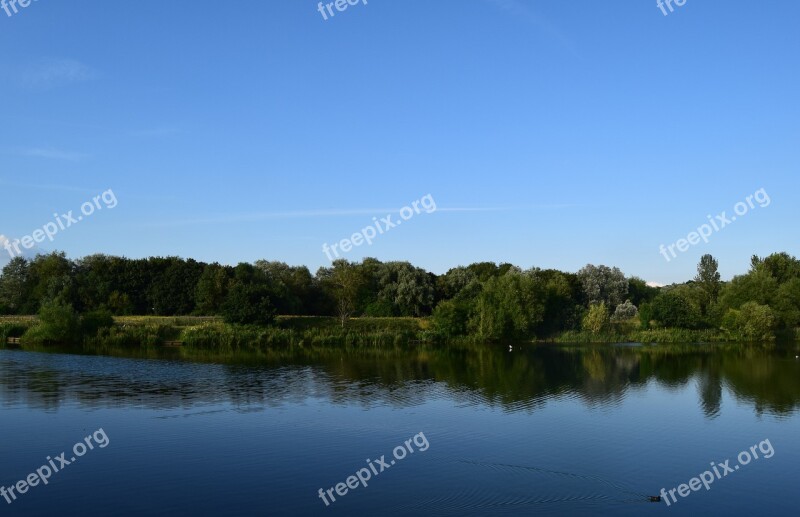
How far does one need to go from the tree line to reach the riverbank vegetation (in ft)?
0.52

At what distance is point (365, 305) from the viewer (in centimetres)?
8925

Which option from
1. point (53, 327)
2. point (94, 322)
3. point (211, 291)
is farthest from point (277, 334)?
point (53, 327)

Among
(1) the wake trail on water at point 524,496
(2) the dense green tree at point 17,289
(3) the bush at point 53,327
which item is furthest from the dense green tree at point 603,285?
(2) the dense green tree at point 17,289

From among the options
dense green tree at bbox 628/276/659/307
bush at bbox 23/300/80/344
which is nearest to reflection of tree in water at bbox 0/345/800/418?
bush at bbox 23/300/80/344

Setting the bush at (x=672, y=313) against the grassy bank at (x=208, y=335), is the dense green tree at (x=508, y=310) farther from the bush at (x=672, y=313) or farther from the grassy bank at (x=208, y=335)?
the bush at (x=672, y=313)

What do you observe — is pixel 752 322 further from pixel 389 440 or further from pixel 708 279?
pixel 389 440

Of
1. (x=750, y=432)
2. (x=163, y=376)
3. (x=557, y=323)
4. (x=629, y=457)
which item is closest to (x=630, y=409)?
(x=750, y=432)

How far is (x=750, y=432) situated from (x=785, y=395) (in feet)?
37.3

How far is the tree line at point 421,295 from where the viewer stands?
74.1 metres

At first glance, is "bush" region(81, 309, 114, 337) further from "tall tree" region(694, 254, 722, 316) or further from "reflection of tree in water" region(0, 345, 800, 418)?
"tall tree" region(694, 254, 722, 316)

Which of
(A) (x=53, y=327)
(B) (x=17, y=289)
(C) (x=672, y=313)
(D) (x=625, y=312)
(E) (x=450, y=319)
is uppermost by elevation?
(B) (x=17, y=289)

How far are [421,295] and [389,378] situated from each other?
47.6 metres

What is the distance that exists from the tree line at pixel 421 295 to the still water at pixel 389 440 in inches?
1193

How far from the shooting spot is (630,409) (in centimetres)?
3038
